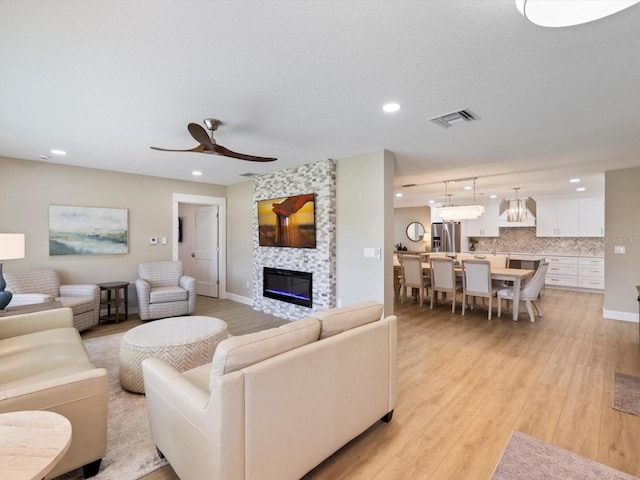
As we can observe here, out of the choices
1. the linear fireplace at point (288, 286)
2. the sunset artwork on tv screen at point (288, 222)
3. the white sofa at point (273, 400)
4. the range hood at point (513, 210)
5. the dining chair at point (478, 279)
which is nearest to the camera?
the white sofa at point (273, 400)

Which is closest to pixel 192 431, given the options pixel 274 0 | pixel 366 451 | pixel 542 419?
pixel 366 451

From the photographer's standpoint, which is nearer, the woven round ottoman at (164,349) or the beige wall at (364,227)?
the woven round ottoman at (164,349)

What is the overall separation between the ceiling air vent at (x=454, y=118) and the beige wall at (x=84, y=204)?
4.99 meters

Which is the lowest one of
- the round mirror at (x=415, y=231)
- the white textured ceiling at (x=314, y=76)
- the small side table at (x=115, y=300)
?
the small side table at (x=115, y=300)

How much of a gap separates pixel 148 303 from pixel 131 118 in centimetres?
303

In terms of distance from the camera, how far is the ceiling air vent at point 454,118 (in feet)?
8.96

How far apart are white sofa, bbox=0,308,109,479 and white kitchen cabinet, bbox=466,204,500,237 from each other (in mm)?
9284

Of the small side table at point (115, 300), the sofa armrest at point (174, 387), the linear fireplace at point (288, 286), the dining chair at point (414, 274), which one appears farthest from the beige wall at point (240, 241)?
the sofa armrest at point (174, 387)

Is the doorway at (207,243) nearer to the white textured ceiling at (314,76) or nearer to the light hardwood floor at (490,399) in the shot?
the light hardwood floor at (490,399)

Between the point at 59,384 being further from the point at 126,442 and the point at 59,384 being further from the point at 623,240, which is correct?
the point at 623,240

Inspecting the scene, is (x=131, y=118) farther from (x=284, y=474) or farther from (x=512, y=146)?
(x=512, y=146)

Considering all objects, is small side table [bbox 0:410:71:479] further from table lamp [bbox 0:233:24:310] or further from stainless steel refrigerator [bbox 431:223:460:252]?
stainless steel refrigerator [bbox 431:223:460:252]

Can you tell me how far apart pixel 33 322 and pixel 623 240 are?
7718 mm

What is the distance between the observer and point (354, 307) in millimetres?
2105
